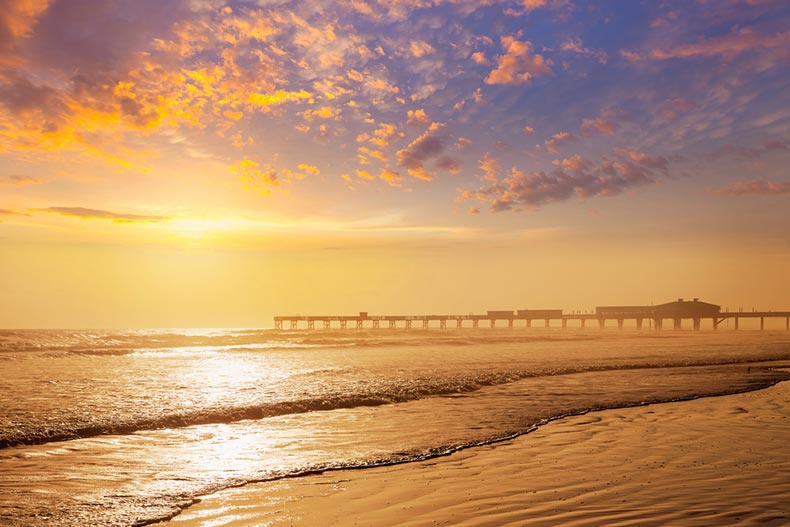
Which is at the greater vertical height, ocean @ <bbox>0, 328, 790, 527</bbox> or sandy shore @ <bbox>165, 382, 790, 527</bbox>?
sandy shore @ <bbox>165, 382, 790, 527</bbox>

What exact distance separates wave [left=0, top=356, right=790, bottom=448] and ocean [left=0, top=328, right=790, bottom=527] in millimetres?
52

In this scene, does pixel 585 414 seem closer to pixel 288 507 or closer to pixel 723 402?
pixel 723 402

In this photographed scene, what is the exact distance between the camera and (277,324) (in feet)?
518

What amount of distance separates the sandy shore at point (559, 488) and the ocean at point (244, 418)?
2.83 ft

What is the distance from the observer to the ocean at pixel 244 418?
27.2ft

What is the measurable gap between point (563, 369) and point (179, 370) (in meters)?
18.8

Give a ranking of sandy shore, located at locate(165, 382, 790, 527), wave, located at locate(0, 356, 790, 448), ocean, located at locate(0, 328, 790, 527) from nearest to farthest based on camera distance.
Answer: sandy shore, located at locate(165, 382, 790, 527), ocean, located at locate(0, 328, 790, 527), wave, located at locate(0, 356, 790, 448)

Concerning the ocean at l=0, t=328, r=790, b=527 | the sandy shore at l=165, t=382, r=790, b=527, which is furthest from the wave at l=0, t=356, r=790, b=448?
the sandy shore at l=165, t=382, r=790, b=527

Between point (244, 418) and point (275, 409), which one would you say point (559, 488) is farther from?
point (275, 409)

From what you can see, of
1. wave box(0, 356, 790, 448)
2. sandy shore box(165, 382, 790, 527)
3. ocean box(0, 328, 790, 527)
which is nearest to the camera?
sandy shore box(165, 382, 790, 527)

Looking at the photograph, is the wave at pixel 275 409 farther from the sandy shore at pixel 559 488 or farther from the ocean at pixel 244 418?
the sandy shore at pixel 559 488

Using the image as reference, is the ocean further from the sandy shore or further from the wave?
the sandy shore

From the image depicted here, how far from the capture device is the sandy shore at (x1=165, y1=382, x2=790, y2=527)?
639 centimetres

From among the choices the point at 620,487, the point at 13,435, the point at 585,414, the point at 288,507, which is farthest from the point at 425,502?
the point at 13,435
